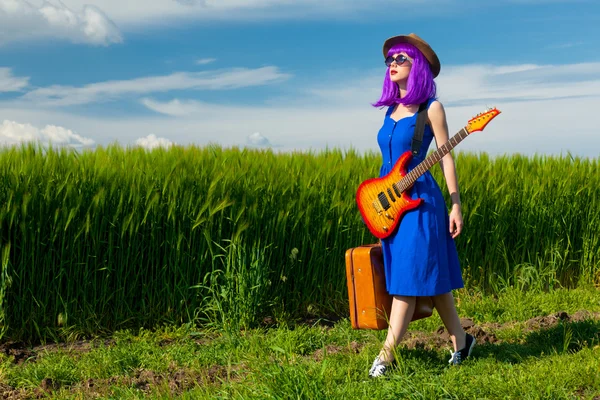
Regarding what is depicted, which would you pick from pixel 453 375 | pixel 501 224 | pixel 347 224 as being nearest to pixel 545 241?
pixel 501 224

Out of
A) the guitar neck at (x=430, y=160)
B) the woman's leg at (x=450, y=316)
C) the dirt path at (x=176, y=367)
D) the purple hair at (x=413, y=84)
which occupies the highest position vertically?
the purple hair at (x=413, y=84)

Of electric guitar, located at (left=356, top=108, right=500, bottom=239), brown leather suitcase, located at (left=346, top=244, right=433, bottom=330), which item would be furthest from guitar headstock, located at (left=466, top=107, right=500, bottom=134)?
brown leather suitcase, located at (left=346, top=244, right=433, bottom=330)

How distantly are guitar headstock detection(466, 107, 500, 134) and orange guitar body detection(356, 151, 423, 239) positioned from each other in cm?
39

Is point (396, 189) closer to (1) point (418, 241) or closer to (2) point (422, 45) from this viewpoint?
(1) point (418, 241)

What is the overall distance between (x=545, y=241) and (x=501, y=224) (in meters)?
0.88

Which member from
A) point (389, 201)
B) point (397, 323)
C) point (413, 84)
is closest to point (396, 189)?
point (389, 201)

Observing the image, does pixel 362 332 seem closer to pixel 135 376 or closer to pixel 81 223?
pixel 135 376

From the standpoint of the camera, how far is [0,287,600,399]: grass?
134 inches

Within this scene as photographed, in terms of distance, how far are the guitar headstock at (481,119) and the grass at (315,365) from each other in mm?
1412

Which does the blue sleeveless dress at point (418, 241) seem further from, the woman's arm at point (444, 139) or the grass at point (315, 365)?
the grass at point (315, 365)

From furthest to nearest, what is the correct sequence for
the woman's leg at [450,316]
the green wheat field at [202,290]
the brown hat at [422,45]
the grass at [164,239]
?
the grass at [164,239] → the green wheat field at [202,290] → the woman's leg at [450,316] → the brown hat at [422,45]

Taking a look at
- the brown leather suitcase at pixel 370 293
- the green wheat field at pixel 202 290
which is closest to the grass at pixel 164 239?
the green wheat field at pixel 202 290

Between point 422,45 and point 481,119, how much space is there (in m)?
0.61

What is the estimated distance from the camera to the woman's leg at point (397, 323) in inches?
151
